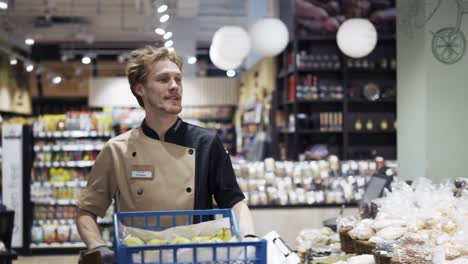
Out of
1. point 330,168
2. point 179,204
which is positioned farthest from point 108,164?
point 330,168

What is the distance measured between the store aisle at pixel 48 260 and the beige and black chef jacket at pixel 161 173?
6.78m

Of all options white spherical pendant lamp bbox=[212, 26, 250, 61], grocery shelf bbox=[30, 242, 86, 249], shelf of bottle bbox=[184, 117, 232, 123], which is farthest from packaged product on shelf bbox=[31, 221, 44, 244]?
shelf of bottle bbox=[184, 117, 232, 123]

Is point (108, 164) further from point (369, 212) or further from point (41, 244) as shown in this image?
point (41, 244)

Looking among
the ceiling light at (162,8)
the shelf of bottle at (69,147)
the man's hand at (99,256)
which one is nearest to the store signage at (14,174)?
the shelf of bottle at (69,147)

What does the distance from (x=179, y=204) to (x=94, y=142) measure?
25.2ft

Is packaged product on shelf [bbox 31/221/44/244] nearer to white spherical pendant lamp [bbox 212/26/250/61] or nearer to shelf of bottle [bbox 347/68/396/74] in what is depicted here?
white spherical pendant lamp [bbox 212/26/250/61]

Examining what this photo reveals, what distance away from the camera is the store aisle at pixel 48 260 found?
9070mm

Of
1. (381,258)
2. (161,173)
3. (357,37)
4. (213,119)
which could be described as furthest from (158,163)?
(213,119)

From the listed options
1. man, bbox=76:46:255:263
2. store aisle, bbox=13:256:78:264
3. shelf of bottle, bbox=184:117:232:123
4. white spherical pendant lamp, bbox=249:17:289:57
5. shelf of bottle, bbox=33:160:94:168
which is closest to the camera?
man, bbox=76:46:255:263

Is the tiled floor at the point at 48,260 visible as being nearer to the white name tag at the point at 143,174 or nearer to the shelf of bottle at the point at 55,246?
the shelf of bottle at the point at 55,246

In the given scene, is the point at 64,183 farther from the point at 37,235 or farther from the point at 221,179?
the point at 221,179

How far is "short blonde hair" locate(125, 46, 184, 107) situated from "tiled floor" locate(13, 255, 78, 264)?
6922mm

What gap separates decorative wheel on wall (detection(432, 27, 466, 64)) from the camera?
195 inches

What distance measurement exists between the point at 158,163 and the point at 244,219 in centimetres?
36
